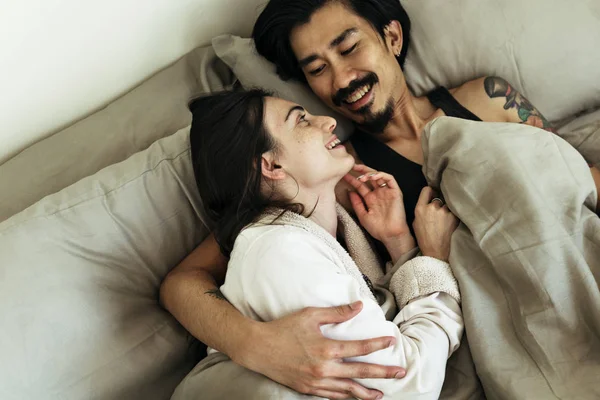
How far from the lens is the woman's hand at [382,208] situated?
1.27m

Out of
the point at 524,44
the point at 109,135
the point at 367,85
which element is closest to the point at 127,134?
the point at 109,135

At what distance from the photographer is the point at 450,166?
1.16m

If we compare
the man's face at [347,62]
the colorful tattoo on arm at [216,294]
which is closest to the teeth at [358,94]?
the man's face at [347,62]

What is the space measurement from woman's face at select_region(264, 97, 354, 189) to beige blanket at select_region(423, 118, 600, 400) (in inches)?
9.6

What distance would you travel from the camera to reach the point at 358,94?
1428 millimetres

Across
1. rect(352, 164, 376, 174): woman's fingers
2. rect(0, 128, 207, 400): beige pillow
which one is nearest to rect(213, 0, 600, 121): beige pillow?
rect(352, 164, 376, 174): woman's fingers

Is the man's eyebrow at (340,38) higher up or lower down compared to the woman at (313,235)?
higher up

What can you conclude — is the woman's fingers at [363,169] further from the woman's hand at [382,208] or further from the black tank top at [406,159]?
the black tank top at [406,159]

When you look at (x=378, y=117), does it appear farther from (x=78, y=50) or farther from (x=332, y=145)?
(x=78, y=50)

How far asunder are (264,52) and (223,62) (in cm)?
13

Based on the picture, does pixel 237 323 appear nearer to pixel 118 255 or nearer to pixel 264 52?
pixel 118 255

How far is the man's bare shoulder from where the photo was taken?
1450 mm

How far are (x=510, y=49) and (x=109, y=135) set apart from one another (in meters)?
1.08

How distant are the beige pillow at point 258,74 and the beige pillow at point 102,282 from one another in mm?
300
